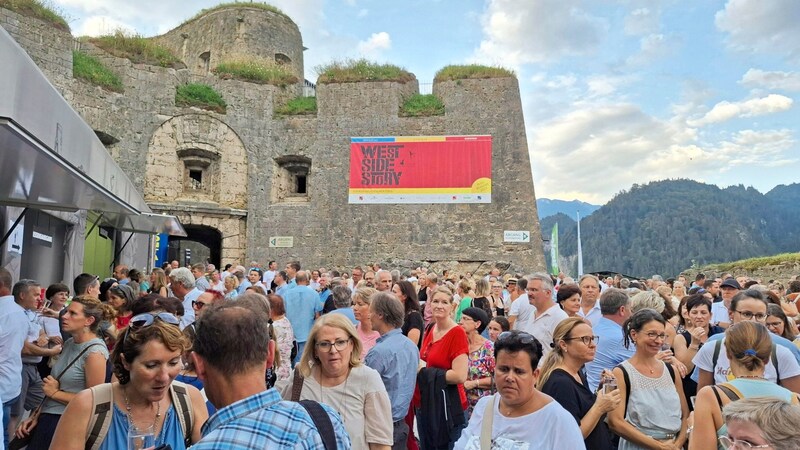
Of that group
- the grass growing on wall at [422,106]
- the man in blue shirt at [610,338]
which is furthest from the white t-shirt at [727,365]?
the grass growing on wall at [422,106]

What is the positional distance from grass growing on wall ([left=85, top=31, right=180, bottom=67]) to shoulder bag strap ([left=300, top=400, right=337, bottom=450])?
1978 centimetres

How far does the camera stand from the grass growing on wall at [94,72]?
663 inches

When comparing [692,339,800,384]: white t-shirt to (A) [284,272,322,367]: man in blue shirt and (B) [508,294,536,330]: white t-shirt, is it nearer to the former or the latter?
(B) [508,294,536,330]: white t-shirt

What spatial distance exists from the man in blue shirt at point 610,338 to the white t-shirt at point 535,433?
1.81 m

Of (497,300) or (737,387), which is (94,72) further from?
(737,387)

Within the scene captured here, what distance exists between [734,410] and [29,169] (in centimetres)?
547

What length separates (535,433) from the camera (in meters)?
2.29

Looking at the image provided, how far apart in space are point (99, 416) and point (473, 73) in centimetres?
1898

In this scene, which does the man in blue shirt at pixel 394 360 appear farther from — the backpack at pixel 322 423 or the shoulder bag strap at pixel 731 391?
the backpack at pixel 322 423

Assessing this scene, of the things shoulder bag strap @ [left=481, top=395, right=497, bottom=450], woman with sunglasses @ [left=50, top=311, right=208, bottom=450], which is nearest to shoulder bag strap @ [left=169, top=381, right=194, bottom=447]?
woman with sunglasses @ [left=50, top=311, right=208, bottom=450]

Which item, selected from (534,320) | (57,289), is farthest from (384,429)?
(57,289)

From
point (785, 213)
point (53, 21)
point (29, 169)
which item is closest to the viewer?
point (29, 169)

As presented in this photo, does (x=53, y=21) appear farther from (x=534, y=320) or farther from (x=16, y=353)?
(x=534, y=320)

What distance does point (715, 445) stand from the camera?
2.52 metres
